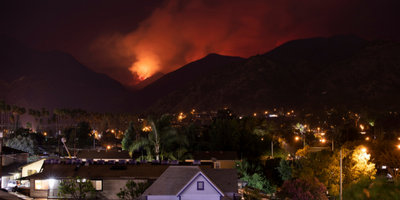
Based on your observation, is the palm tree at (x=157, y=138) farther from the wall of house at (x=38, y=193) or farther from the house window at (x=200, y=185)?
the house window at (x=200, y=185)

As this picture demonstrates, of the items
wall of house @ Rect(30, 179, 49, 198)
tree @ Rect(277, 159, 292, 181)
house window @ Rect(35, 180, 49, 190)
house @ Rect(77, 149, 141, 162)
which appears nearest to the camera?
wall of house @ Rect(30, 179, 49, 198)

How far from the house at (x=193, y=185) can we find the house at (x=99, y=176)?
11.5ft

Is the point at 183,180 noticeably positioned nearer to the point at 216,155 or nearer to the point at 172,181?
the point at 172,181

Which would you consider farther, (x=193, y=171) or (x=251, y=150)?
(x=251, y=150)

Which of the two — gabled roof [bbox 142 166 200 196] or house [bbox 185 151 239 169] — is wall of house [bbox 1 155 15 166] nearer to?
house [bbox 185 151 239 169]

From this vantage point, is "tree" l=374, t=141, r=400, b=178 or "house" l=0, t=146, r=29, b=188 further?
"tree" l=374, t=141, r=400, b=178

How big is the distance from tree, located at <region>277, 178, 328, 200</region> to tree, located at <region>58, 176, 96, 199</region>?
18.4 meters

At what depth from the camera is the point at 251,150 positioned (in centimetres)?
6525

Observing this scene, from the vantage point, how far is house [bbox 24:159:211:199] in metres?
32.4

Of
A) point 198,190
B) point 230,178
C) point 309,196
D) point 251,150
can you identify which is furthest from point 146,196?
point 251,150

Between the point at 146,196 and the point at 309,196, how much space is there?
15.1 m

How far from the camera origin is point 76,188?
30891 millimetres

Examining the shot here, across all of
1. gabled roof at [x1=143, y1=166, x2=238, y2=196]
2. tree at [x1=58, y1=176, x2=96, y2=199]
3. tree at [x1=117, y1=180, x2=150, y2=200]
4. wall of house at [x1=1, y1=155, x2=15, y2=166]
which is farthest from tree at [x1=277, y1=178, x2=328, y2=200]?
wall of house at [x1=1, y1=155, x2=15, y2=166]

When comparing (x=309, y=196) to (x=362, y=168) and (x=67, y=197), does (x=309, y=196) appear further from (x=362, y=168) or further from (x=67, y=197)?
(x=67, y=197)
